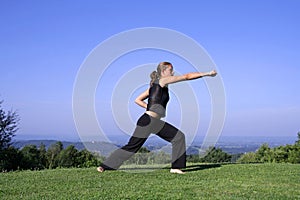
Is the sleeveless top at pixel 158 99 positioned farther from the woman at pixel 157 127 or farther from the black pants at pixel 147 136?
the black pants at pixel 147 136

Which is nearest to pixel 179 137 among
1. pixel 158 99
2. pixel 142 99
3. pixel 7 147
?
pixel 158 99

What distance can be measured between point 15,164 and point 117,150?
63.4ft

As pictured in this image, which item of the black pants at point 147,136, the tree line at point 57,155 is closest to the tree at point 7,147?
the tree line at point 57,155

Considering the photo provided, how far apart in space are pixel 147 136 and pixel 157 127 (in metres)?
0.30

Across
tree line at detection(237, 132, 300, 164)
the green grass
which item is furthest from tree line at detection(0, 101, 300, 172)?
the green grass

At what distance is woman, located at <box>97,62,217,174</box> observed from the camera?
8.44 meters

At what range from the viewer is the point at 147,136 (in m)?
8.70

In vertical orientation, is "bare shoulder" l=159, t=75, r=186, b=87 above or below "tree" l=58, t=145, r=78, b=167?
above

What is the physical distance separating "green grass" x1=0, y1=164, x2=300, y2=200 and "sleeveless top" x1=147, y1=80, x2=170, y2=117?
1.39 meters

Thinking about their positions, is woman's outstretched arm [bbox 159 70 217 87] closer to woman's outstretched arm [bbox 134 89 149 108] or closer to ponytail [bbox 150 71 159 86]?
ponytail [bbox 150 71 159 86]

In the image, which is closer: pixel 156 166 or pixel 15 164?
pixel 156 166

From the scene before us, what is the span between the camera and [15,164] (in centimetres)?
2603

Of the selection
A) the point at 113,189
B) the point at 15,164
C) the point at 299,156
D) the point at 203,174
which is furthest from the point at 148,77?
the point at 299,156

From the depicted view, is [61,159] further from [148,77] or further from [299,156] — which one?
[148,77]
